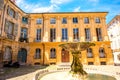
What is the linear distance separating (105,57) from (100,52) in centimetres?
128

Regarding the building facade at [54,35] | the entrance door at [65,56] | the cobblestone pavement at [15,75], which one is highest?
the building facade at [54,35]

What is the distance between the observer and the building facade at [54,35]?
20.4 m

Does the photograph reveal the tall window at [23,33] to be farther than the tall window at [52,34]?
No

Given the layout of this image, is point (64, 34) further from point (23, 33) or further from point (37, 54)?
point (23, 33)

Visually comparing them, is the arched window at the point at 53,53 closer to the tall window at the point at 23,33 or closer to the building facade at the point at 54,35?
the building facade at the point at 54,35

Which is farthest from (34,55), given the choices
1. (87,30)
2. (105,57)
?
(105,57)

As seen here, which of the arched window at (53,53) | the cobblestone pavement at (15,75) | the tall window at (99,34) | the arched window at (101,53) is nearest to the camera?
Result: the cobblestone pavement at (15,75)

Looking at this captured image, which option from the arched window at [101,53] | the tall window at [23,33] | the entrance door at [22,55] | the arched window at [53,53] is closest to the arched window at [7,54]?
the entrance door at [22,55]

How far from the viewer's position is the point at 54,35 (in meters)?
22.0

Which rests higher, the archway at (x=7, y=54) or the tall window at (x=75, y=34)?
the tall window at (x=75, y=34)

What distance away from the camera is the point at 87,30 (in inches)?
874

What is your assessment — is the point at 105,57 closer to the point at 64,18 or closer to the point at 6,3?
the point at 64,18

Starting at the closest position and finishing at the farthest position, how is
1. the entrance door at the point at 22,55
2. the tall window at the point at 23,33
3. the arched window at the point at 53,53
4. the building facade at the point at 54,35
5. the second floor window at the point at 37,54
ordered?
the entrance door at the point at 22,55, the building facade at the point at 54,35, the arched window at the point at 53,53, the second floor window at the point at 37,54, the tall window at the point at 23,33

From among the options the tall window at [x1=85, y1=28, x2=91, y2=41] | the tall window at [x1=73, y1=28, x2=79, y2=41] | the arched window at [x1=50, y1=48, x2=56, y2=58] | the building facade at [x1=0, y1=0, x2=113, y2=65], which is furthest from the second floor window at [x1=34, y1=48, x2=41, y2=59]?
the tall window at [x1=85, y1=28, x2=91, y2=41]
